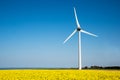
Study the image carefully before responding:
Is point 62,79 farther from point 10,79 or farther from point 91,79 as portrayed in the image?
point 10,79

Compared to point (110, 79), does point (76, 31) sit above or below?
above

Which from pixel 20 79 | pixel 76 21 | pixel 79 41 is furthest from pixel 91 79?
pixel 76 21

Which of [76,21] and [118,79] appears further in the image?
[76,21]

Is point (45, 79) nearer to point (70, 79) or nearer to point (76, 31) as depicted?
point (70, 79)

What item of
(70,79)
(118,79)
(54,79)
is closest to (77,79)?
(70,79)

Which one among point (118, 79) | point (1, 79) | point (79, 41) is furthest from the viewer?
point (79, 41)

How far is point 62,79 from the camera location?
18.9 m

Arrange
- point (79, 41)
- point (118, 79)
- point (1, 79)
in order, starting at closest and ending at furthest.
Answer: point (118, 79) < point (1, 79) < point (79, 41)

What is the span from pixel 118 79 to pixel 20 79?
7427 millimetres

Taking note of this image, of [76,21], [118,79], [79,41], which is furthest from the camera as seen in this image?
[76,21]

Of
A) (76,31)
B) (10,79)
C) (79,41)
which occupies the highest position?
(76,31)

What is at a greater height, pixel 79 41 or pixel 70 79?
pixel 79 41

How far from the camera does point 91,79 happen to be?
1856 cm

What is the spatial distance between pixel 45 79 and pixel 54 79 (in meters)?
0.70
